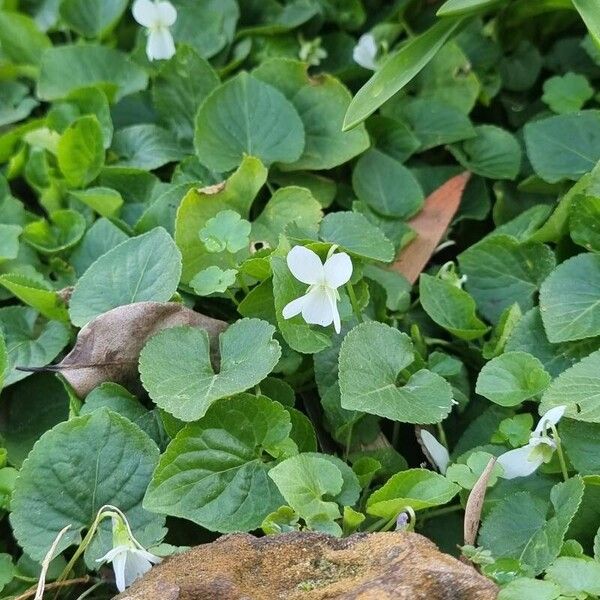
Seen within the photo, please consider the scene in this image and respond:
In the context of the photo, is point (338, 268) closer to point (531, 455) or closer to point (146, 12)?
point (531, 455)

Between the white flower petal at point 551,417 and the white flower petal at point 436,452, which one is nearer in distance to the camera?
the white flower petal at point 551,417

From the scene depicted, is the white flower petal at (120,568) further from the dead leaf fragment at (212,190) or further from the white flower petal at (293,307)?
the dead leaf fragment at (212,190)

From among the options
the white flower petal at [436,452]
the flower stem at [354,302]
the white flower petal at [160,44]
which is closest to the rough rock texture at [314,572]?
the white flower petal at [436,452]

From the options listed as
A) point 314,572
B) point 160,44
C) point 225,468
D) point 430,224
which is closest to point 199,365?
point 225,468

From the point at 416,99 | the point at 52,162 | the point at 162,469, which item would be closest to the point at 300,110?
the point at 416,99

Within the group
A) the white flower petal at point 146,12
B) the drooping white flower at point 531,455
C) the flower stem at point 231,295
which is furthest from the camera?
the white flower petal at point 146,12

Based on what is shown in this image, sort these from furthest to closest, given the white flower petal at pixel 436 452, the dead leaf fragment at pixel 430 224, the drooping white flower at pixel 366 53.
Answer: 1. the drooping white flower at pixel 366 53
2. the dead leaf fragment at pixel 430 224
3. the white flower petal at pixel 436 452
